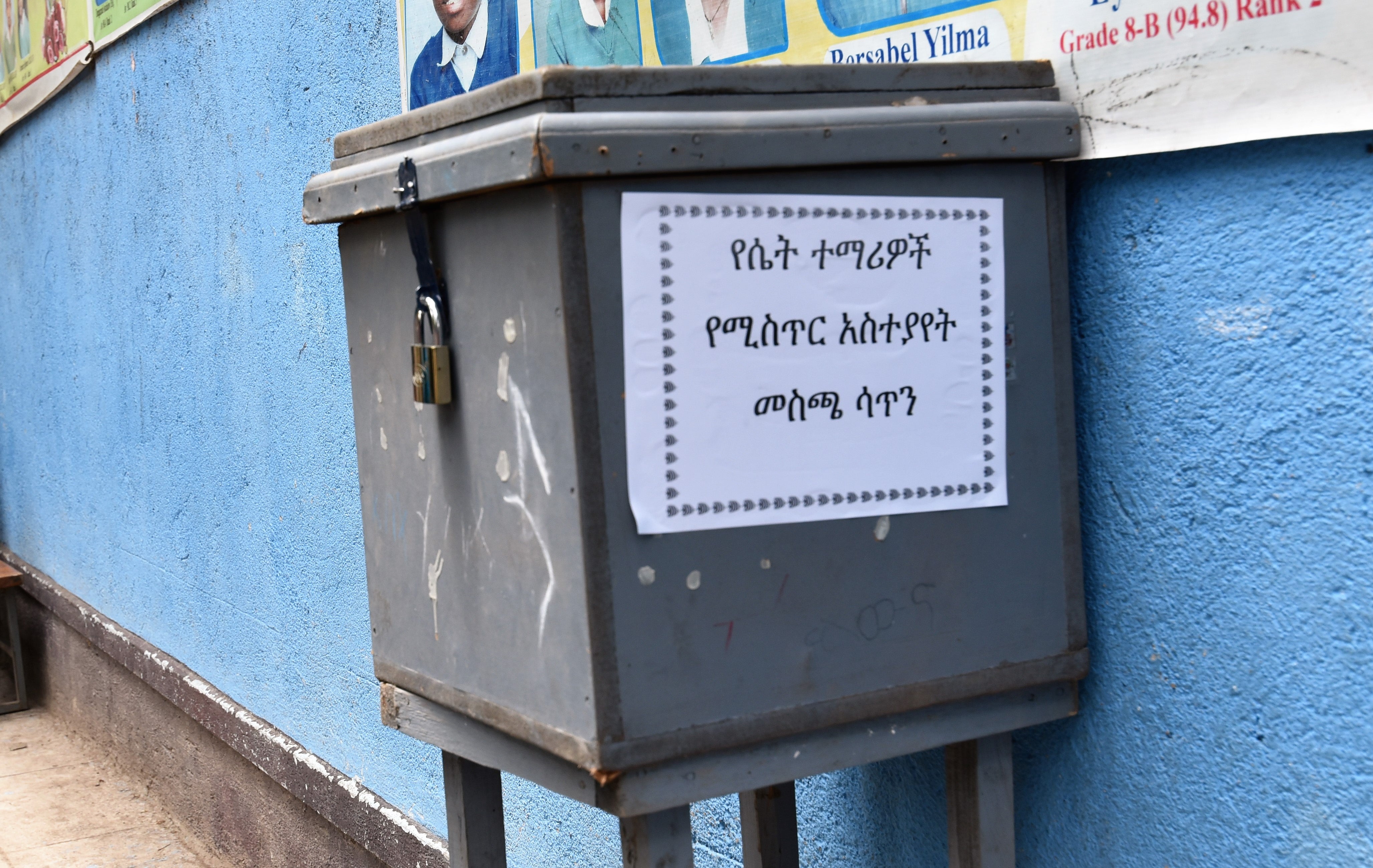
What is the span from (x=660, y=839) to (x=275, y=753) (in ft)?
8.31

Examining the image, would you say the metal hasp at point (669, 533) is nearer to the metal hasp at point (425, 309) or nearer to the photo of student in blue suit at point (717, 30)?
the metal hasp at point (425, 309)

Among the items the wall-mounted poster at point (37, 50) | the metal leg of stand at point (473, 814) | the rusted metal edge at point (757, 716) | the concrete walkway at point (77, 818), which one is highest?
the wall-mounted poster at point (37, 50)

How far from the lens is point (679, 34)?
187cm

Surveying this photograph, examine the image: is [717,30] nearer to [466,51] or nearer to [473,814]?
[466,51]

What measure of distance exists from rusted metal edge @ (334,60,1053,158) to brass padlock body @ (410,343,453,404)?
0.73 feet

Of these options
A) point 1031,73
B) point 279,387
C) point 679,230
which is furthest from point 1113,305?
point 279,387

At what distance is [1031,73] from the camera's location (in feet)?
4.34

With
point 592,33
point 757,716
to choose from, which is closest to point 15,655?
point 592,33

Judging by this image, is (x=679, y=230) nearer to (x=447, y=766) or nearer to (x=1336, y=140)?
(x=1336, y=140)

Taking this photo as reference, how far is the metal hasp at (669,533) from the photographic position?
3.63ft

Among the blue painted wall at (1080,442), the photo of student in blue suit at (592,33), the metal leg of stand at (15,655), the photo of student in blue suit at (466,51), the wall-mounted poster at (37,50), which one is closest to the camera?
the blue painted wall at (1080,442)

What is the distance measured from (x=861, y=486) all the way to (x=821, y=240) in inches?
9.2

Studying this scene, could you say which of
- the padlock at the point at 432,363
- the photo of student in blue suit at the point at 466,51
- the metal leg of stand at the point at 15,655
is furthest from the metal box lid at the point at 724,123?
the metal leg of stand at the point at 15,655

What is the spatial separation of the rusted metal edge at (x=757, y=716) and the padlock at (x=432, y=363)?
0.31 meters
